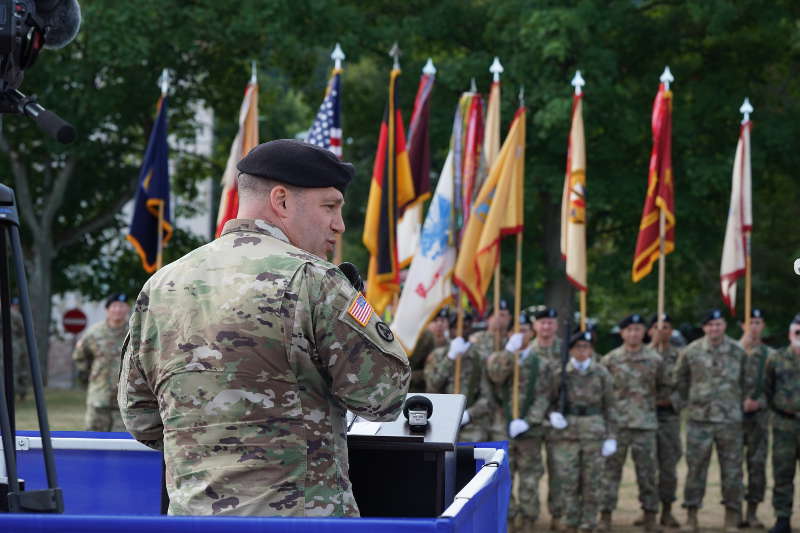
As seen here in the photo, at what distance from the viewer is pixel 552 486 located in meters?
10.4

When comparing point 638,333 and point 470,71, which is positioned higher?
point 470,71

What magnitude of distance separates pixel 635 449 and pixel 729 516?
0.97m

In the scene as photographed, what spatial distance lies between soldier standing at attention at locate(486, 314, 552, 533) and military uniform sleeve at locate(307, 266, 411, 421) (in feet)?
24.8

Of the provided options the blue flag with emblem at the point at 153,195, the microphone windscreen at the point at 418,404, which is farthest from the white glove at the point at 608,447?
the microphone windscreen at the point at 418,404

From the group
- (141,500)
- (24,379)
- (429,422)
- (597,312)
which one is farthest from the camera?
(597,312)

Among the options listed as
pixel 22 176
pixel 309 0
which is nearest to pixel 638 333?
pixel 309 0

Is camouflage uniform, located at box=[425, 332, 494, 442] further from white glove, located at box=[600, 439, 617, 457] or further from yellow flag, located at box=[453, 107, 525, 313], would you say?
white glove, located at box=[600, 439, 617, 457]

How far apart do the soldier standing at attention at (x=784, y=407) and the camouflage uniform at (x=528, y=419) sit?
2022mm

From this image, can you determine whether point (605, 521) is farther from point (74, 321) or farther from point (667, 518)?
point (74, 321)

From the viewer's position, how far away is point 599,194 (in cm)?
2188

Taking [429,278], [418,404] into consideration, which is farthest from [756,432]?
[418,404]

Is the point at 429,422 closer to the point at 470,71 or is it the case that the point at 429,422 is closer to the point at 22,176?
the point at 470,71

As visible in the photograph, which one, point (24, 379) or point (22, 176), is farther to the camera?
point (22, 176)

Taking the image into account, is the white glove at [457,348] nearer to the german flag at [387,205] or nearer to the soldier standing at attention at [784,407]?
the german flag at [387,205]
